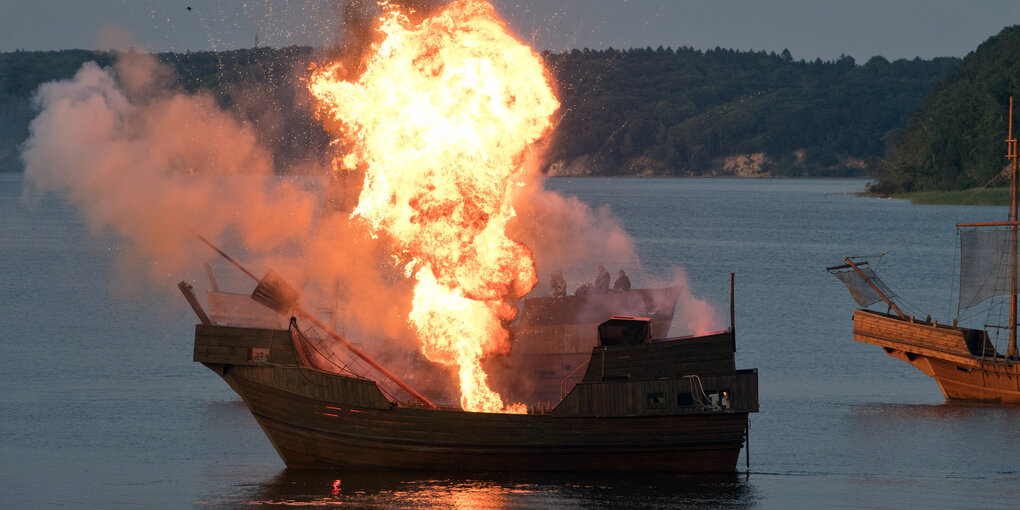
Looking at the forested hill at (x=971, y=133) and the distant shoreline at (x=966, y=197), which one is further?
the forested hill at (x=971, y=133)

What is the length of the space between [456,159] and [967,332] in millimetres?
22784

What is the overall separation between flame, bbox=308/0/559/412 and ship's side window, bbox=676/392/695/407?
5.06 metres

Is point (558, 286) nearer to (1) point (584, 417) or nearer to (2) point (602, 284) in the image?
(2) point (602, 284)

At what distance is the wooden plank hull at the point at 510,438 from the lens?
33.9m

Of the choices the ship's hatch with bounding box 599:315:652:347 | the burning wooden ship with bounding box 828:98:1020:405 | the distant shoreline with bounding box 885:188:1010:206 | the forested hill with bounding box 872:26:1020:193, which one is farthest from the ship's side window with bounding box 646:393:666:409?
the forested hill with bounding box 872:26:1020:193

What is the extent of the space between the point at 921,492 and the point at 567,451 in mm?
9427

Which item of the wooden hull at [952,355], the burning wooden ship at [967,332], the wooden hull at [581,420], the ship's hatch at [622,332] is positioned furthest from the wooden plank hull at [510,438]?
the wooden hull at [952,355]

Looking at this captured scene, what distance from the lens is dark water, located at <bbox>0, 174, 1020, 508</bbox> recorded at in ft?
109

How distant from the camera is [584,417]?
111ft

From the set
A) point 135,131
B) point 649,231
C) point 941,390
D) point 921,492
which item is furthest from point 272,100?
point 649,231

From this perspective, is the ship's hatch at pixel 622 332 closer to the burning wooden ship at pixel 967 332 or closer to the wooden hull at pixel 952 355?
the burning wooden ship at pixel 967 332

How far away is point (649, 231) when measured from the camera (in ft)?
487

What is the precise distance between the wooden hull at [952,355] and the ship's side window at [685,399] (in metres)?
17.4

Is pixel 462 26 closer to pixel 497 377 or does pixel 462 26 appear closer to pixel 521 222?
pixel 497 377
